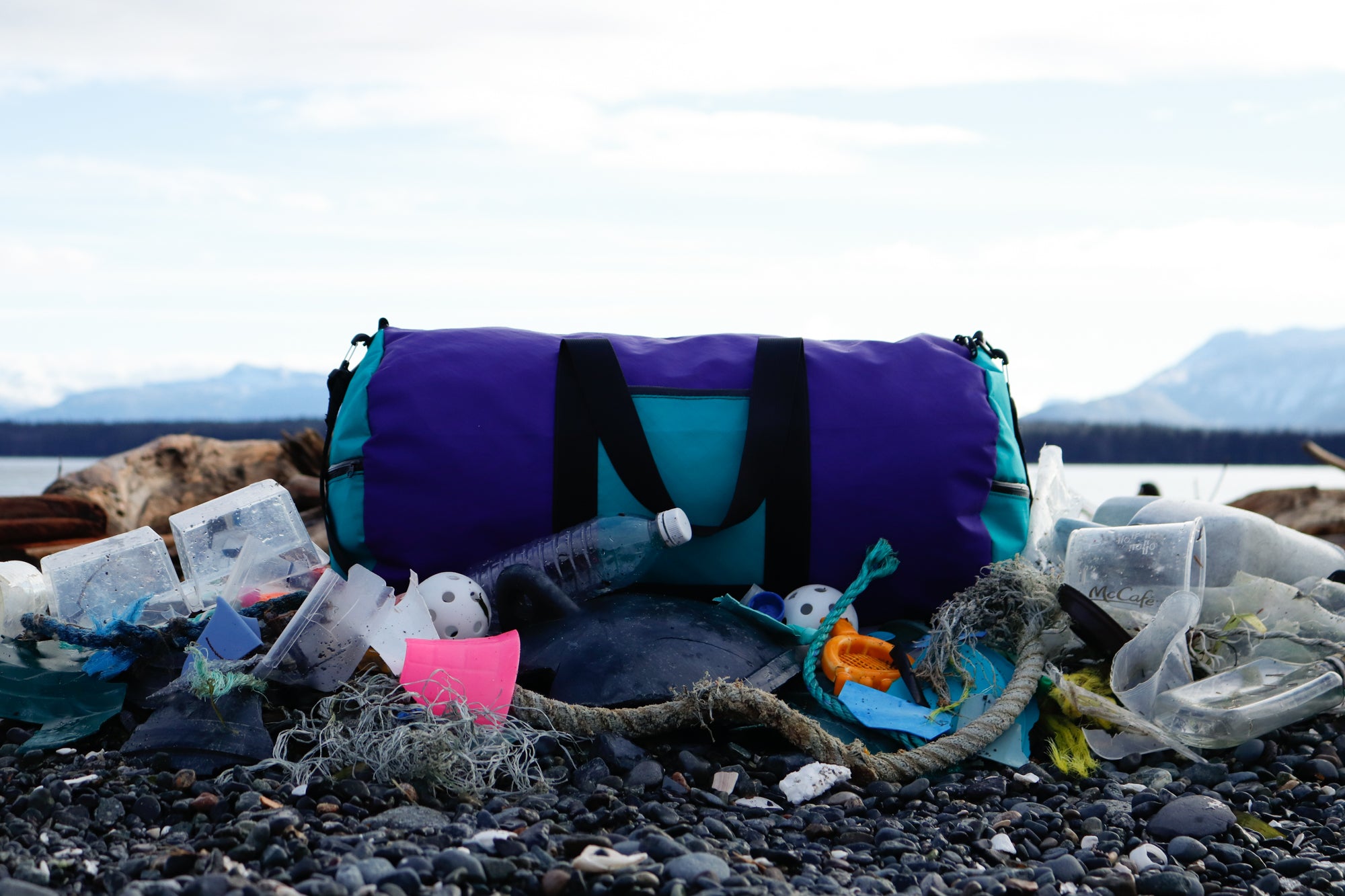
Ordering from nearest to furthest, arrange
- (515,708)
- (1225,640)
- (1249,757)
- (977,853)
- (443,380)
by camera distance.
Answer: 1. (977,853)
2. (515,708)
3. (1249,757)
4. (1225,640)
5. (443,380)

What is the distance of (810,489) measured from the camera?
326 cm

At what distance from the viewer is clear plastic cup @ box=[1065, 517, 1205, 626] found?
3105 mm

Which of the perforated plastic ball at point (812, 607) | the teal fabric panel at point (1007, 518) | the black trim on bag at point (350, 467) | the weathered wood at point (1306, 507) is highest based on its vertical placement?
the black trim on bag at point (350, 467)

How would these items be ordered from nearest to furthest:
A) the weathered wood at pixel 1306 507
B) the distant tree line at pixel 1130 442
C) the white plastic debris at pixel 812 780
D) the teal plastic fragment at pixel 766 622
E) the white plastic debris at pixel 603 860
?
1. the white plastic debris at pixel 603 860
2. the white plastic debris at pixel 812 780
3. the teal plastic fragment at pixel 766 622
4. the weathered wood at pixel 1306 507
5. the distant tree line at pixel 1130 442

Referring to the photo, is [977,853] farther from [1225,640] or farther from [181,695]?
[181,695]

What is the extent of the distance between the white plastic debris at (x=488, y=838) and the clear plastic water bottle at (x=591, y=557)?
1267 millimetres

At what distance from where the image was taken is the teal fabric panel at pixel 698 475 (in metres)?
3.26

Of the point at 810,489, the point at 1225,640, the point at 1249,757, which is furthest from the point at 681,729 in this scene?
the point at 1225,640

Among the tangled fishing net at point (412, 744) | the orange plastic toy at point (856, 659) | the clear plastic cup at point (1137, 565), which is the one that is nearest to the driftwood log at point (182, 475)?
the tangled fishing net at point (412, 744)

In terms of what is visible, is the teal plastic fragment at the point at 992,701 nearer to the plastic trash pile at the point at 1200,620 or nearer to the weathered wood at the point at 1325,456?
the plastic trash pile at the point at 1200,620

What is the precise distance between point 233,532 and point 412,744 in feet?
5.49

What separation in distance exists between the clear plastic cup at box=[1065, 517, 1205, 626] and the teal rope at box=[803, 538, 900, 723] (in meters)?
0.59

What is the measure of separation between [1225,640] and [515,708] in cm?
208

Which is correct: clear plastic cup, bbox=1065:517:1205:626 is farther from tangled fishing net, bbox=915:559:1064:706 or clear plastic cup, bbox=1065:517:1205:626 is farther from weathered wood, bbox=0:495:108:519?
weathered wood, bbox=0:495:108:519
